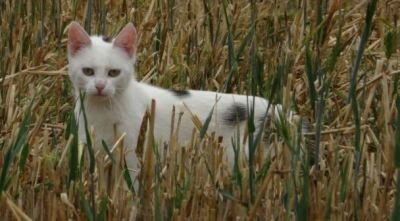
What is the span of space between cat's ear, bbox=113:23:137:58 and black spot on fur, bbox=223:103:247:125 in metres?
0.38

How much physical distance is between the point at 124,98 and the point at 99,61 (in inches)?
6.6

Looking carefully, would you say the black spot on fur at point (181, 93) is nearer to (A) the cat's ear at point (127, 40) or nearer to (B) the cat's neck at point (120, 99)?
(B) the cat's neck at point (120, 99)

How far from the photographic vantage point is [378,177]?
3.59m

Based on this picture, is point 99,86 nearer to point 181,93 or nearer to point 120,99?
point 120,99

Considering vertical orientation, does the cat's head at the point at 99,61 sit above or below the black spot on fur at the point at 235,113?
above

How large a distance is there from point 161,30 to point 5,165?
2.57m

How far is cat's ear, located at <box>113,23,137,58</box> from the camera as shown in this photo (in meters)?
4.66

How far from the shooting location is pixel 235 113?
15.3 ft

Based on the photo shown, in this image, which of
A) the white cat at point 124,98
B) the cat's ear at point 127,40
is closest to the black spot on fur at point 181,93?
the white cat at point 124,98

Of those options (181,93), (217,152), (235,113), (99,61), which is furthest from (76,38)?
(217,152)

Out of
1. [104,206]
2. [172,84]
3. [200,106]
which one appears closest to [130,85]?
[200,106]

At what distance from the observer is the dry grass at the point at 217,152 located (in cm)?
331

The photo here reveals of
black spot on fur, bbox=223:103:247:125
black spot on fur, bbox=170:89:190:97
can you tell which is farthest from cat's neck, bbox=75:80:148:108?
black spot on fur, bbox=223:103:247:125

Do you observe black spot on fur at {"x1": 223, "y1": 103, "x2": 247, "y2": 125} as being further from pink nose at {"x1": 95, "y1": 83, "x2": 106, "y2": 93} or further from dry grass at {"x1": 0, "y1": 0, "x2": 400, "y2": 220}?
pink nose at {"x1": 95, "y1": 83, "x2": 106, "y2": 93}
